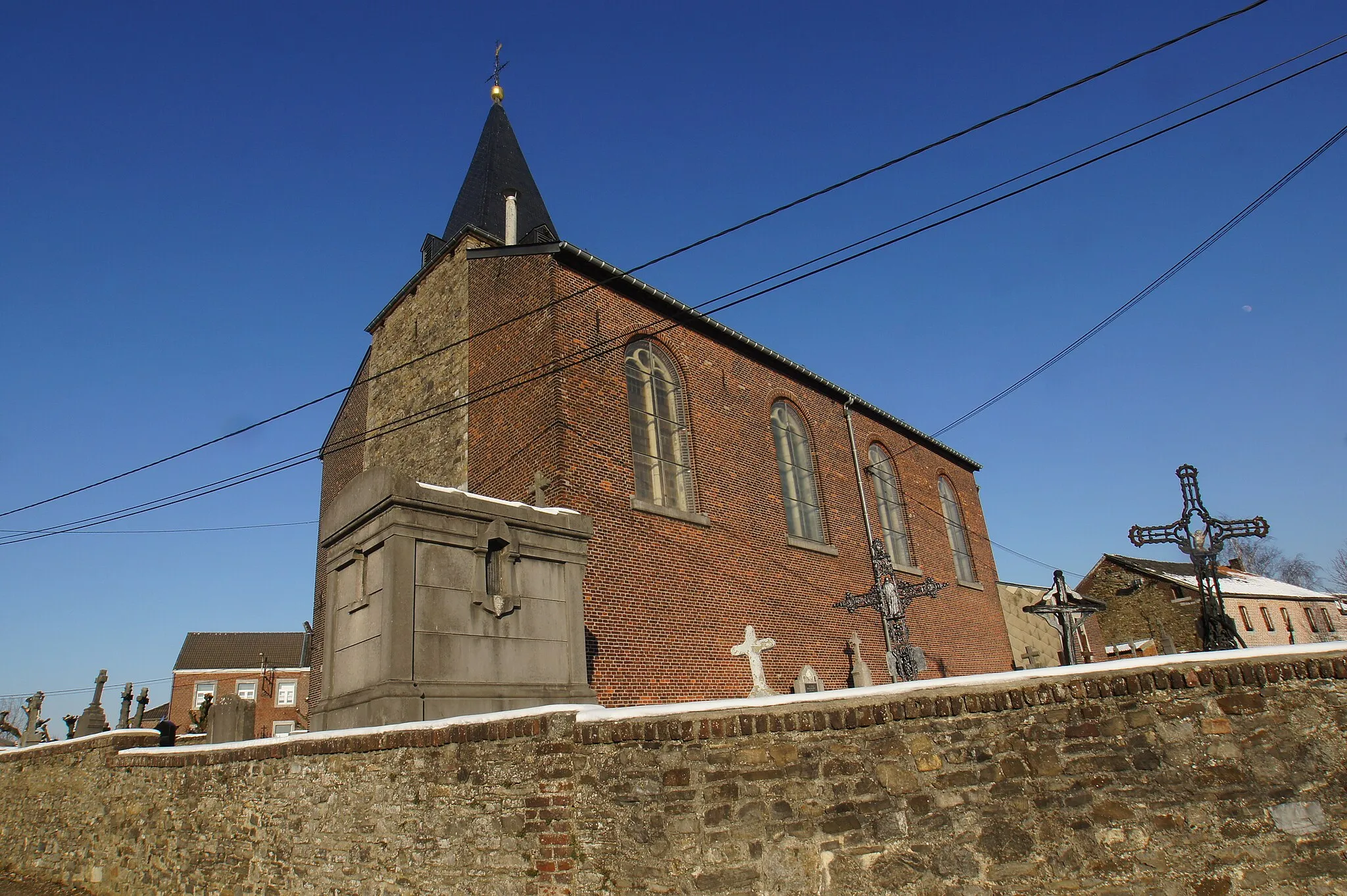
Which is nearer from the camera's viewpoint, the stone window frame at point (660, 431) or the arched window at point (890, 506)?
the stone window frame at point (660, 431)

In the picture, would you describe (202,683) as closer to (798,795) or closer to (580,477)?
(580,477)

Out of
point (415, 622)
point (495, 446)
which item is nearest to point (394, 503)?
point (415, 622)

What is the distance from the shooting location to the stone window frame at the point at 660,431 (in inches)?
541

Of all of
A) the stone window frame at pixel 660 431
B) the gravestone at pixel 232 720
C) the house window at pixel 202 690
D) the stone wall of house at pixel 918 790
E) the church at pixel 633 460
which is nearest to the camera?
the stone wall of house at pixel 918 790

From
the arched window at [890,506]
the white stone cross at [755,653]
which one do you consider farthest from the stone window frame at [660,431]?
the arched window at [890,506]

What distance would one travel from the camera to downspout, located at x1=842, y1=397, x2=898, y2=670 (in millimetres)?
17375

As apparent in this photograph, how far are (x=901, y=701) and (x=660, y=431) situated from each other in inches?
406

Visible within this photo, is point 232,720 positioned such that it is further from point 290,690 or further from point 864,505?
point 290,690

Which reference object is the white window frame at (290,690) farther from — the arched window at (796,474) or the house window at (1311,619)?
the house window at (1311,619)

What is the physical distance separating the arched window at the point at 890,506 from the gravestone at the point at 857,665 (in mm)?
3853

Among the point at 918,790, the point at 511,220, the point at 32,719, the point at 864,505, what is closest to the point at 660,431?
the point at 864,505

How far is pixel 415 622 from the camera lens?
26.2ft

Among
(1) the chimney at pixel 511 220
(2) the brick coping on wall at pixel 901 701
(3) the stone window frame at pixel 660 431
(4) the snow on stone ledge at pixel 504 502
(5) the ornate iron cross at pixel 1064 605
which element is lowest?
(2) the brick coping on wall at pixel 901 701

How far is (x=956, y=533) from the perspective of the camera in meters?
24.2
